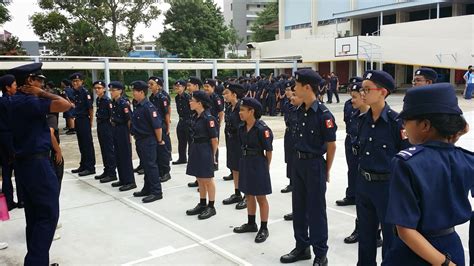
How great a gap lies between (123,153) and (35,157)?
125 inches

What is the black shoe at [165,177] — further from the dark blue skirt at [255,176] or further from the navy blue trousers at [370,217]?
the navy blue trousers at [370,217]

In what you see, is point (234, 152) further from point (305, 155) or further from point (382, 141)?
point (382, 141)

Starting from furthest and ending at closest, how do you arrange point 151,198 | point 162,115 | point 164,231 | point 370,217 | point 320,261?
point 162,115, point 151,198, point 164,231, point 320,261, point 370,217

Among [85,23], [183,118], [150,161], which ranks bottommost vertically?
[150,161]

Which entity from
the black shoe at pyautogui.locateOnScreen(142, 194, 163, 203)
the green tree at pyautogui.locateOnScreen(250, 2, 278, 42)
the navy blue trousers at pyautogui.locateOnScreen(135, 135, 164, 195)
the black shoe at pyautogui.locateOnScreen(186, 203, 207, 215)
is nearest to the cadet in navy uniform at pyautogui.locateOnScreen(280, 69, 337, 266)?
the black shoe at pyautogui.locateOnScreen(186, 203, 207, 215)

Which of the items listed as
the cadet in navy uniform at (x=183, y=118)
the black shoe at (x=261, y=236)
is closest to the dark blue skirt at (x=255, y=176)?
the black shoe at (x=261, y=236)

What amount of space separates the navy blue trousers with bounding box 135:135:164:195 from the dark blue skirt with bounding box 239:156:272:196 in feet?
6.43

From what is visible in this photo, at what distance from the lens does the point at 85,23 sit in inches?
1112

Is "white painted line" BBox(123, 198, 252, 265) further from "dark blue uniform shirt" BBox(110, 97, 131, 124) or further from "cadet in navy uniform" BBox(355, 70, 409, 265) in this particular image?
"dark blue uniform shirt" BBox(110, 97, 131, 124)

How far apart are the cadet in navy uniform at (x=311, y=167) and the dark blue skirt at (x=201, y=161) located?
156 centimetres

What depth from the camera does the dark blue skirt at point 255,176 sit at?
14.5 ft

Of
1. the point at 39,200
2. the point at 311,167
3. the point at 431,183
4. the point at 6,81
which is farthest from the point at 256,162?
the point at 6,81

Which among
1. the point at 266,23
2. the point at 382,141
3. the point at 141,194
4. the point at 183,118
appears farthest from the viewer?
the point at 266,23

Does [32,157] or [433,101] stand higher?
[433,101]
